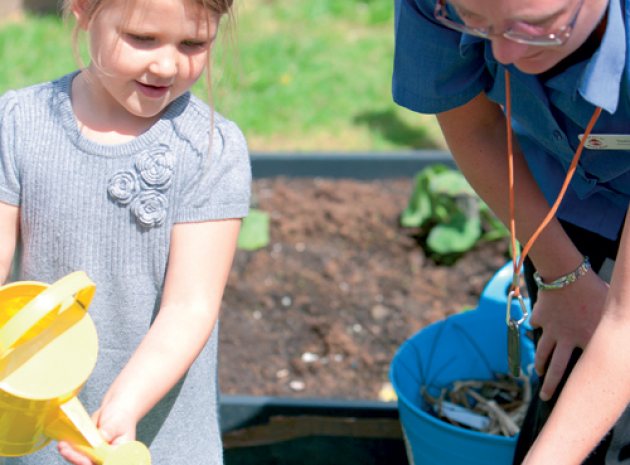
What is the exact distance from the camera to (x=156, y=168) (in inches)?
68.1

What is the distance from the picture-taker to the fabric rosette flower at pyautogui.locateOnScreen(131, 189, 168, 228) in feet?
5.69

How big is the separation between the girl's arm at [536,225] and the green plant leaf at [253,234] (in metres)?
1.83

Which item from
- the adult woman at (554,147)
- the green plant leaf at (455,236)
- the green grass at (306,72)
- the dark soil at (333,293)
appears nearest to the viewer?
the adult woman at (554,147)

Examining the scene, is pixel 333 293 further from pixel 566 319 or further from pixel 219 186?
pixel 219 186

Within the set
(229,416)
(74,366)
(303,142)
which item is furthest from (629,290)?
(303,142)

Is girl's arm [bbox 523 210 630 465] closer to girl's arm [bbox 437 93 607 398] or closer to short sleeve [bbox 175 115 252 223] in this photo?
girl's arm [bbox 437 93 607 398]

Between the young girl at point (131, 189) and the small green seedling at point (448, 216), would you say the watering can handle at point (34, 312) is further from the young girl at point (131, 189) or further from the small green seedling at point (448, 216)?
the small green seedling at point (448, 216)

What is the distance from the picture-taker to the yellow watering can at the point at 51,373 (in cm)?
137

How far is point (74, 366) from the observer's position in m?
1.44

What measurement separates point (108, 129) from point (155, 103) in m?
0.11

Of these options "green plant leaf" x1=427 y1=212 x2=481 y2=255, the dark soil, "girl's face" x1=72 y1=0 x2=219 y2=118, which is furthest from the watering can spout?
"green plant leaf" x1=427 y1=212 x2=481 y2=255

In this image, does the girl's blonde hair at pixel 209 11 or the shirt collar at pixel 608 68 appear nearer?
the shirt collar at pixel 608 68

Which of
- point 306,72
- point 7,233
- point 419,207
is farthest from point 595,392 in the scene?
point 306,72

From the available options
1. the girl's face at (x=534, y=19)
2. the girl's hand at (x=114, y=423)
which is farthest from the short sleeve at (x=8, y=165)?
the girl's face at (x=534, y=19)
